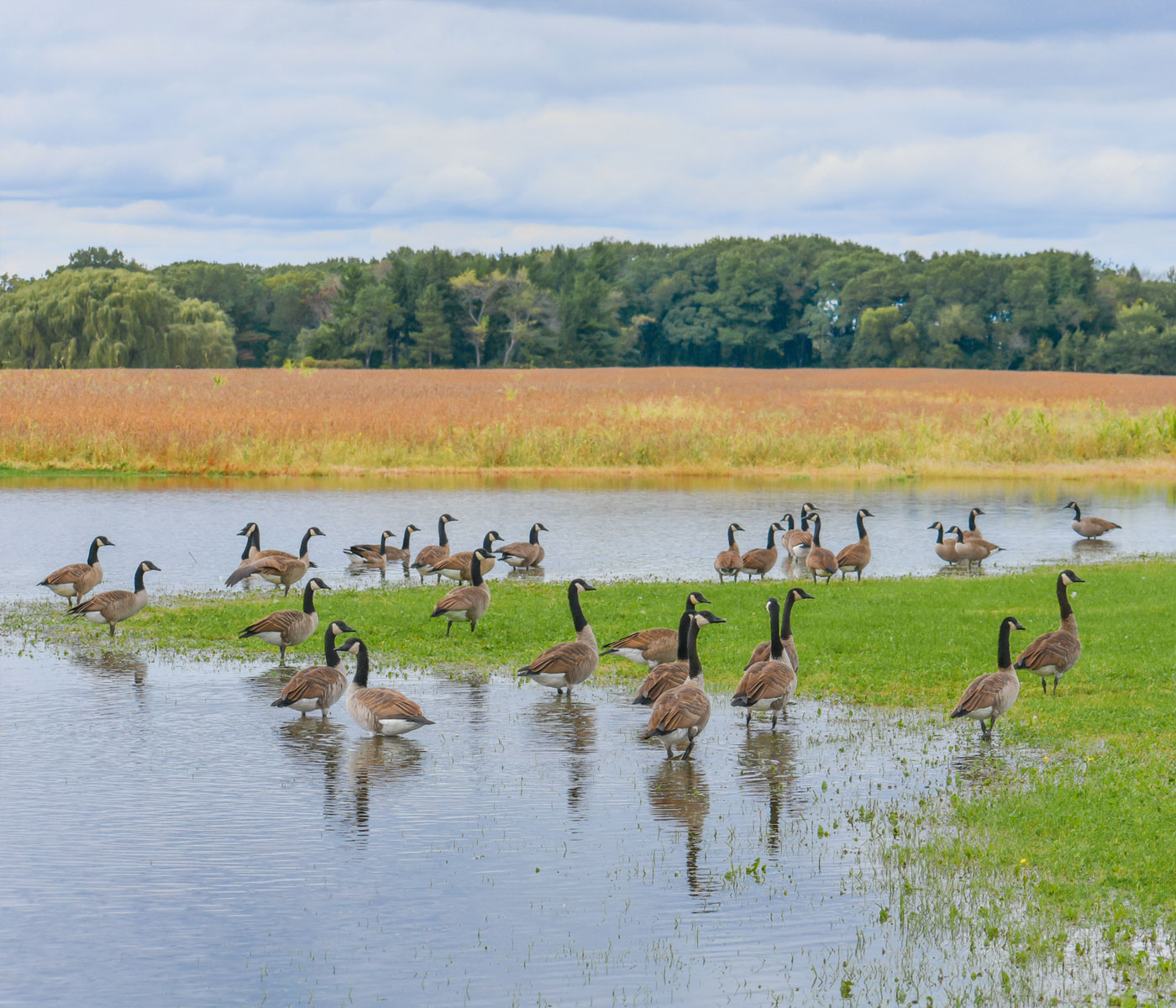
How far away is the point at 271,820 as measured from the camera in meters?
10.7

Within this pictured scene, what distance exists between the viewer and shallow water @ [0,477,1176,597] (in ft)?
86.7

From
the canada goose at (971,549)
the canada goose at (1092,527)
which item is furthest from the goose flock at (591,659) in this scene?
the canada goose at (1092,527)

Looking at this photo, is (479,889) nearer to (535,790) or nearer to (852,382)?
(535,790)

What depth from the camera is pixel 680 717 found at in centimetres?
1208

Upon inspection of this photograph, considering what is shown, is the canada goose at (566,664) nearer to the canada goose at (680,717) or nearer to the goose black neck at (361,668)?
the goose black neck at (361,668)

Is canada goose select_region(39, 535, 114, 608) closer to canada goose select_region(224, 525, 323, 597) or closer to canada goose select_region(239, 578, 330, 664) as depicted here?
canada goose select_region(224, 525, 323, 597)

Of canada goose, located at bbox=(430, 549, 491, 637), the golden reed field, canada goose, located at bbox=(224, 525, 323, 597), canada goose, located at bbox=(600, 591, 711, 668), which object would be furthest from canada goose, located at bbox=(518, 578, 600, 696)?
the golden reed field

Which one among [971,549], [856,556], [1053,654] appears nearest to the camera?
[1053,654]

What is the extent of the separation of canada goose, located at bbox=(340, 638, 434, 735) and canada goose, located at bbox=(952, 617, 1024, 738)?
5334 mm

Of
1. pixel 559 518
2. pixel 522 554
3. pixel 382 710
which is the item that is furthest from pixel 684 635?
pixel 559 518

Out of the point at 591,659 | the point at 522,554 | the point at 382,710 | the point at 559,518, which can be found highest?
the point at 559,518

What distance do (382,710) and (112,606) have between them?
22.8 ft

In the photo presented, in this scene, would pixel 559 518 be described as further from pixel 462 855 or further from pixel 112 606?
pixel 462 855

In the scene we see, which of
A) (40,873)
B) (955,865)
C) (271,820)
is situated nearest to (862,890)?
(955,865)
